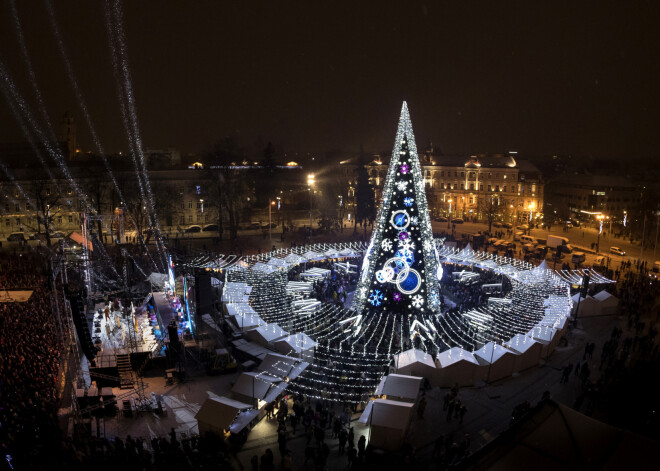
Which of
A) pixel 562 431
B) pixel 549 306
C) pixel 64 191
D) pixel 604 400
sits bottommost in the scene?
pixel 604 400

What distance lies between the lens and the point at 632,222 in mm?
47094

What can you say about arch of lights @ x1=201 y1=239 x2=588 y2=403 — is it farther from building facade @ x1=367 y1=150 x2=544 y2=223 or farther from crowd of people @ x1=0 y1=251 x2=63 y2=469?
building facade @ x1=367 y1=150 x2=544 y2=223

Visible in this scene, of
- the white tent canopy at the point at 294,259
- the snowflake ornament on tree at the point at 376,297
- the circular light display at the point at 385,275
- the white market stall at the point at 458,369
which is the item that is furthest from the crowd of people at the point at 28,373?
the white tent canopy at the point at 294,259

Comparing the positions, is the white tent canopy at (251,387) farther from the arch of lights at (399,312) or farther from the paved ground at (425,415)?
the arch of lights at (399,312)

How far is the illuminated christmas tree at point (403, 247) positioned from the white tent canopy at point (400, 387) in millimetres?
5148

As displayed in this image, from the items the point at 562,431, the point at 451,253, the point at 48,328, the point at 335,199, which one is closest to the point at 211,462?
the point at 562,431

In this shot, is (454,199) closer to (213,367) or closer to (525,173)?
(525,173)

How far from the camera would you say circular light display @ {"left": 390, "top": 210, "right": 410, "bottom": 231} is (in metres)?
16.5

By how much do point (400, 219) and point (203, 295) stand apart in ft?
28.5

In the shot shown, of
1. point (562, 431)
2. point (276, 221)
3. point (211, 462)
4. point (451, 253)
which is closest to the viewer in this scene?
point (562, 431)

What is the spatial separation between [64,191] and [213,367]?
110ft

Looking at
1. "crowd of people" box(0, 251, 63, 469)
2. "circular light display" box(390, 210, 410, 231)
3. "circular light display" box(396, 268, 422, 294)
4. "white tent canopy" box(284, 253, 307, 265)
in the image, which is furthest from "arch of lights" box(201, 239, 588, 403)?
"crowd of people" box(0, 251, 63, 469)

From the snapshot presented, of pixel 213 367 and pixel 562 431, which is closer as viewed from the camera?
pixel 562 431

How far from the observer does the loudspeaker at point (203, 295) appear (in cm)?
1775
